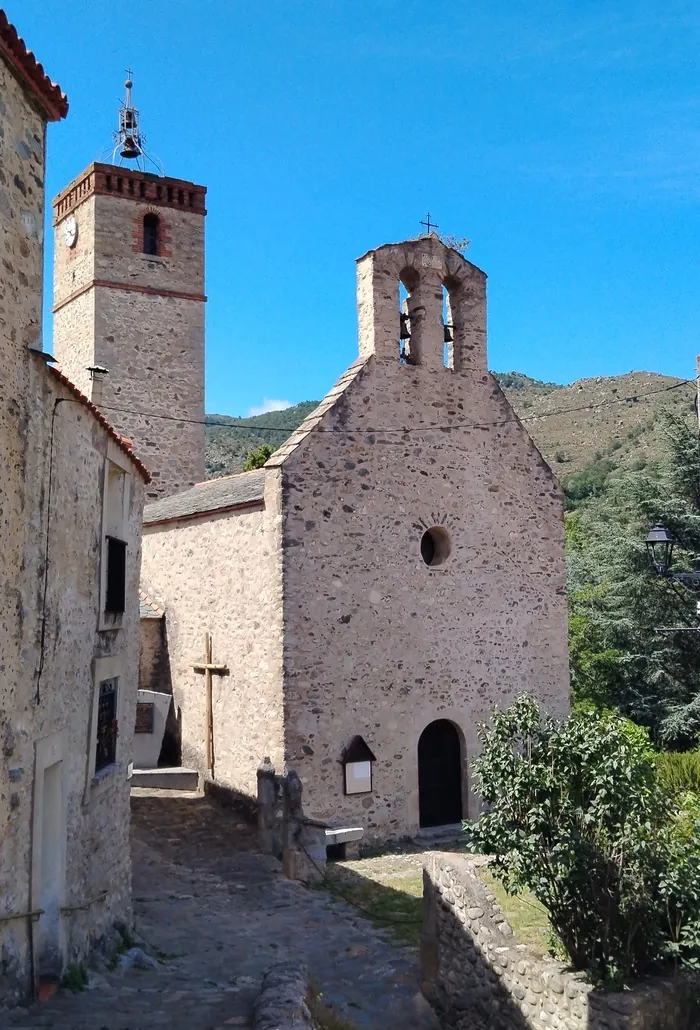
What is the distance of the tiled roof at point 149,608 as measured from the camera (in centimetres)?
1716

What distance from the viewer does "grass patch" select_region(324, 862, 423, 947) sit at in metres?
10.8

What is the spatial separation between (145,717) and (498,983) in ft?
31.2

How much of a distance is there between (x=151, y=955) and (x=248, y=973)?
3.59 ft

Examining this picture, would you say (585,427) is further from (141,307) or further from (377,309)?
(377,309)

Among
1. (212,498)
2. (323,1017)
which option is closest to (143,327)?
(212,498)

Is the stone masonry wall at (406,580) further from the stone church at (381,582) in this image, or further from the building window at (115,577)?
the building window at (115,577)

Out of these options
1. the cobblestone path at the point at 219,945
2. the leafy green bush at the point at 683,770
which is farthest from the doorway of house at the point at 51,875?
the leafy green bush at the point at 683,770

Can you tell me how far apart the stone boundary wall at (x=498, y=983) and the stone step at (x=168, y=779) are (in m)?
6.64

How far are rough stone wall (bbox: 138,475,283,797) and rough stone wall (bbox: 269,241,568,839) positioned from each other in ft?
1.07

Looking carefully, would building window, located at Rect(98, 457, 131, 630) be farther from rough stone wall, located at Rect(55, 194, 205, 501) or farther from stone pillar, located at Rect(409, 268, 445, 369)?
rough stone wall, located at Rect(55, 194, 205, 501)

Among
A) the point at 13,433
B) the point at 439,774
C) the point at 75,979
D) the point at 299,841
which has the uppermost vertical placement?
the point at 13,433

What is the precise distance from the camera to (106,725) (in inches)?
349

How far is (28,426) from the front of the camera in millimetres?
6520

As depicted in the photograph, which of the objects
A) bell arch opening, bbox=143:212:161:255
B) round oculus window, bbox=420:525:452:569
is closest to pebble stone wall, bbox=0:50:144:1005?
round oculus window, bbox=420:525:452:569
